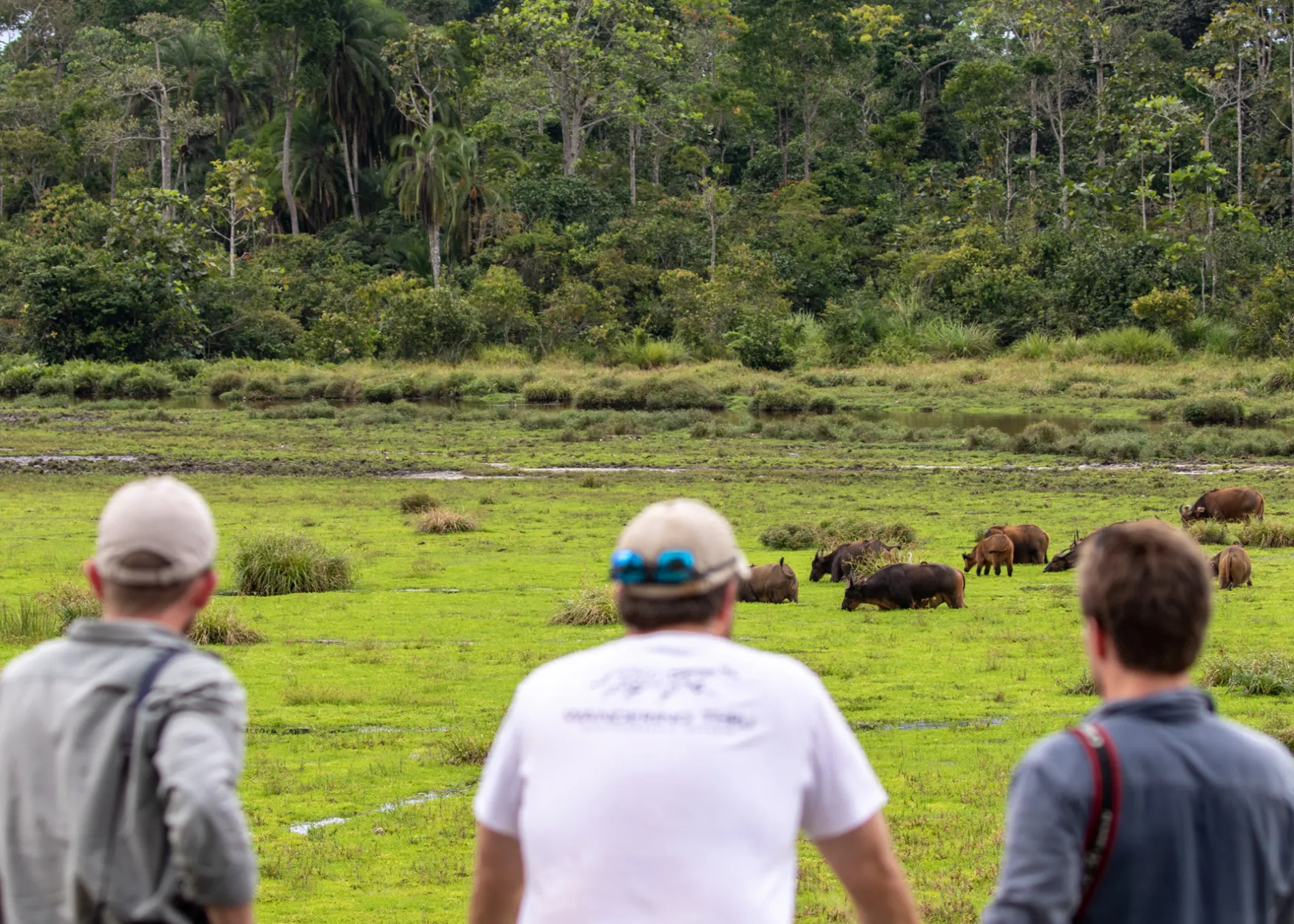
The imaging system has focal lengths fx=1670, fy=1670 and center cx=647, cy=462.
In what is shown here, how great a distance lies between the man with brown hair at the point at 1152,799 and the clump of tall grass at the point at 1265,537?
19.8m

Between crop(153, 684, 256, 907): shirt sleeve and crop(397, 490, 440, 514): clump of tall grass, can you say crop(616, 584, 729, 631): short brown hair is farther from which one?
crop(397, 490, 440, 514): clump of tall grass

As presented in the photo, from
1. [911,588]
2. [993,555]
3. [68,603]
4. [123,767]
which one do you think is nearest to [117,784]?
[123,767]

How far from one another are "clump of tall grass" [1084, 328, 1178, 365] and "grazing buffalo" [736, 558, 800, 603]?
39.3 m

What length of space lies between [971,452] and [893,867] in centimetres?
3345

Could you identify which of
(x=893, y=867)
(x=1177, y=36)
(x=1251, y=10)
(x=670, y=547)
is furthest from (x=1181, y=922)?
(x=1177, y=36)

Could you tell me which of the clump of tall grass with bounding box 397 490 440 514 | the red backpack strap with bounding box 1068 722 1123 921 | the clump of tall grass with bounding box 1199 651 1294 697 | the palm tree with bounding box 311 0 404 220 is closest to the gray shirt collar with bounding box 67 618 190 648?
the red backpack strap with bounding box 1068 722 1123 921

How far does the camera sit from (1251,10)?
6319 cm

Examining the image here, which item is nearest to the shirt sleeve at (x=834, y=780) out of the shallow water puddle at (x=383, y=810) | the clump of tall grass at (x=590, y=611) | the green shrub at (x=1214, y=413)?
the shallow water puddle at (x=383, y=810)

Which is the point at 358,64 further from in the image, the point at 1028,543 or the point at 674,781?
the point at 674,781

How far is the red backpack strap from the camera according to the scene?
2.98 m

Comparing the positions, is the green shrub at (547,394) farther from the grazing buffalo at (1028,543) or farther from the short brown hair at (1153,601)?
the short brown hair at (1153,601)

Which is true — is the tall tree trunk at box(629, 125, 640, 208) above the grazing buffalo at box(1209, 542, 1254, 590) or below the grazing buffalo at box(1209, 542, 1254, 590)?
above

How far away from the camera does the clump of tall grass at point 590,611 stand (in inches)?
629

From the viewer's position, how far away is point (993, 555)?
64.4 ft
